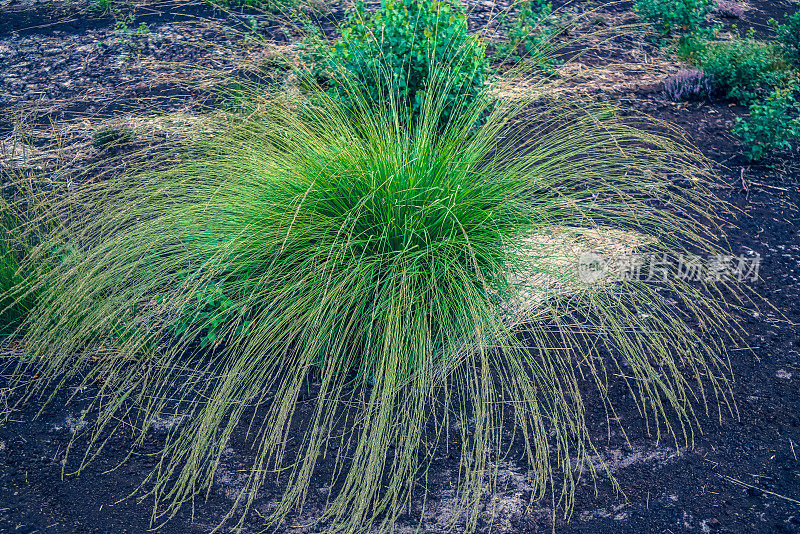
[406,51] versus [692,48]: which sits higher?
[406,51]

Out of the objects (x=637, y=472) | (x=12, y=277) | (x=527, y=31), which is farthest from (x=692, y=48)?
(x=12, y=277)

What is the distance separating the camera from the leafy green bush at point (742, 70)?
14.0 feet

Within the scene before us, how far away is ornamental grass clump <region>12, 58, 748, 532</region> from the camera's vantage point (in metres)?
2.07

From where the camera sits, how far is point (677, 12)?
503cm

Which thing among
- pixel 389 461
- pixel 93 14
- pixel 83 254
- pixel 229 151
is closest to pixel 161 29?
pixel 93 14

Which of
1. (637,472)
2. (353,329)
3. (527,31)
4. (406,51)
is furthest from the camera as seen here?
(527,31)

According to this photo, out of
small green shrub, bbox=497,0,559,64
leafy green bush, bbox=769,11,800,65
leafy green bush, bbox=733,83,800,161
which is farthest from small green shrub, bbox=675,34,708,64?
leafy green bush, bbox=733,83,800,161

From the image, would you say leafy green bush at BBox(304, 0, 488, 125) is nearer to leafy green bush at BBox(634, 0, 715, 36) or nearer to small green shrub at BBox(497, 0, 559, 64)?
small green shrub at BBox(497, 0, 559, 64)

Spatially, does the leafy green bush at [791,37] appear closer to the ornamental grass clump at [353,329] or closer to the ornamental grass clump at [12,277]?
the ornamental grass clump at [353,329]

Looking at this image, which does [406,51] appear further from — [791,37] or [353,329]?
[791,37]

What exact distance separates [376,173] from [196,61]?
350cm

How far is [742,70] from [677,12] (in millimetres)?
1081

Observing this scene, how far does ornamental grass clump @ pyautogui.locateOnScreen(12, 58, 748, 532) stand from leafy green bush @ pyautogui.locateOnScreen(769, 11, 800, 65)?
3.17 m

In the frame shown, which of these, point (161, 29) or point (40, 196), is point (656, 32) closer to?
point (161, 29)
